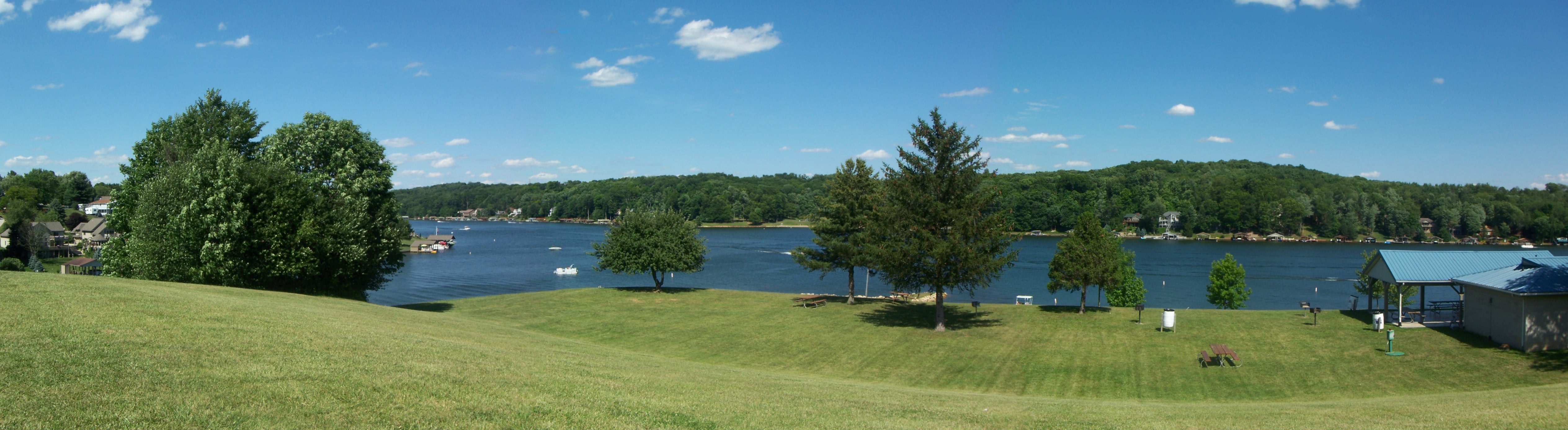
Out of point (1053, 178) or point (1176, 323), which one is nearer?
point (1176, 323)

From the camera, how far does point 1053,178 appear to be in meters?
192

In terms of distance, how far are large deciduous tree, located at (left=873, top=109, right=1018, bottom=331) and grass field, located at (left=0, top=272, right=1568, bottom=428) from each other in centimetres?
234

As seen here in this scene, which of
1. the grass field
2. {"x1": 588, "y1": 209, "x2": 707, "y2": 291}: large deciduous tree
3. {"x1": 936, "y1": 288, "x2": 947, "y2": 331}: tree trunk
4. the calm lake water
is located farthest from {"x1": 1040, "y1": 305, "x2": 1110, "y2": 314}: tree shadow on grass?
{"x1": 588, "y1": 209, "x2": 707, "y2": 291}: large deciduous tree

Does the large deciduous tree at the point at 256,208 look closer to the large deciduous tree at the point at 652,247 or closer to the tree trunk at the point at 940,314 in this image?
the large deciduous tree at the point at 652,247

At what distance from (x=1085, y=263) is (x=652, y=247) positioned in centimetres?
2307

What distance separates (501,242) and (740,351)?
130 metres

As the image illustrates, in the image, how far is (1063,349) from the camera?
80.3ft

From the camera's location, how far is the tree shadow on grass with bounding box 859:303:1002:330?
30.2 metres

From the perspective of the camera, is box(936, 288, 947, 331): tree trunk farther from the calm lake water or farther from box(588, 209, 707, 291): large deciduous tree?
the calm lake water

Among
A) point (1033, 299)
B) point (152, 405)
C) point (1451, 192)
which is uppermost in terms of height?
point (1451, 192)

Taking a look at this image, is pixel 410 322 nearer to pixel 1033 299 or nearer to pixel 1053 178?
pixel 1033 299

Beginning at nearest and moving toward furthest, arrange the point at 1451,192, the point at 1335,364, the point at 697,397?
the point at 697,397
the point at 1335,364
the point at 1451,192

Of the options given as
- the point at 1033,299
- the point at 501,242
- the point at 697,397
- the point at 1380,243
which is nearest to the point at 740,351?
the point at 697,397

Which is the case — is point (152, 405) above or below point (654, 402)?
above
